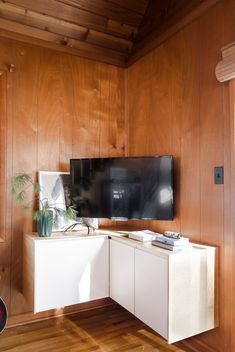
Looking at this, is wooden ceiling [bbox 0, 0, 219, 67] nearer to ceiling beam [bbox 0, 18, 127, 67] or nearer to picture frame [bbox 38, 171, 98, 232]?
ceiling beam [bbox 0, 18, 127, 67]

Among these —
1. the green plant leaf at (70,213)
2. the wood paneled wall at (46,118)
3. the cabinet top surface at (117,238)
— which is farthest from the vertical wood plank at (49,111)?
the cabinet top surface at (117,238)

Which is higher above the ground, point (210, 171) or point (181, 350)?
point (210, 171)

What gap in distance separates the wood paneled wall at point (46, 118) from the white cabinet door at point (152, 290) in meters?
1.04

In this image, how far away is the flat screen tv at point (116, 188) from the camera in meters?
2.24

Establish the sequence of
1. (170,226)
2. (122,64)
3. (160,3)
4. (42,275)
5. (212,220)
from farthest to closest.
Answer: (122,64) < (160,3) < (170,226) < (42,275) < (212,220)

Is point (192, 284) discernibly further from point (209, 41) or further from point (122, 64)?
point (122, 64)

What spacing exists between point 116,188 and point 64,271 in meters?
0.79

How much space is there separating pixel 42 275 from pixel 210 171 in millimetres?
1422

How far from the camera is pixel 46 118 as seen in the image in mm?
2443

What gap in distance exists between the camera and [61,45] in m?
2.50

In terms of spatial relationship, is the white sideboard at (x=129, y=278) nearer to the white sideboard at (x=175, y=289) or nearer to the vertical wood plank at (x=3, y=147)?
the white sideboard at (x=175, y=289)

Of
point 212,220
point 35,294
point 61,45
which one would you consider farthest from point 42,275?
point 61,45

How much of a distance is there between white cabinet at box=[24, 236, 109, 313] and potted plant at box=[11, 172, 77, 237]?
120 mm

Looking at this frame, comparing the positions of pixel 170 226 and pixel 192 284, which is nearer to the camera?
pixel 192 284
